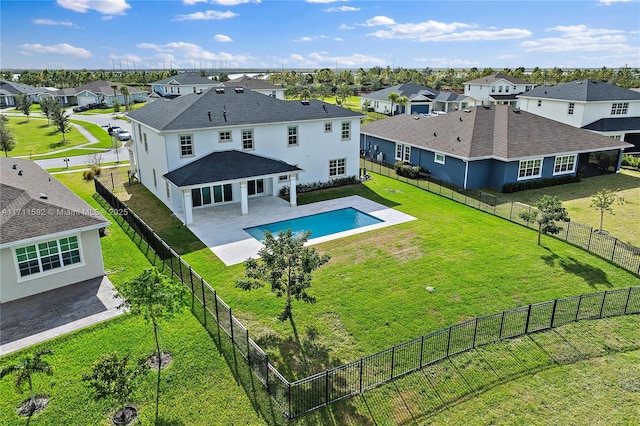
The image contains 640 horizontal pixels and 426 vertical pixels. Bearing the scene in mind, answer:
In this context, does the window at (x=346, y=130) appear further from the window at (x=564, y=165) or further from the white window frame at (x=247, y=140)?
the window at (x=564, y=165)

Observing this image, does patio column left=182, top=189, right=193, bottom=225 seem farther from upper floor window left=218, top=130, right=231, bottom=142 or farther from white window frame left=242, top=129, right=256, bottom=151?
white window frame left=242, top=129, right=256, bottom=151

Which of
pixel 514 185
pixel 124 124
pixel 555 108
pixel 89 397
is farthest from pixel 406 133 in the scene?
pixel 124 124

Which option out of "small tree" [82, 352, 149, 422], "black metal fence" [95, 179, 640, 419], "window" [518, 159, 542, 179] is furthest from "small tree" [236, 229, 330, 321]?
"window" [518, 159, 542, 179]

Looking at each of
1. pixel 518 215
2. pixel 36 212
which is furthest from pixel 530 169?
pixel 36 212

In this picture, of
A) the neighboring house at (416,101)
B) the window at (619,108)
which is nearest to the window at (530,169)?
the window at (619,108)

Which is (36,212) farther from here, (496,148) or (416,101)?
(416,101)
